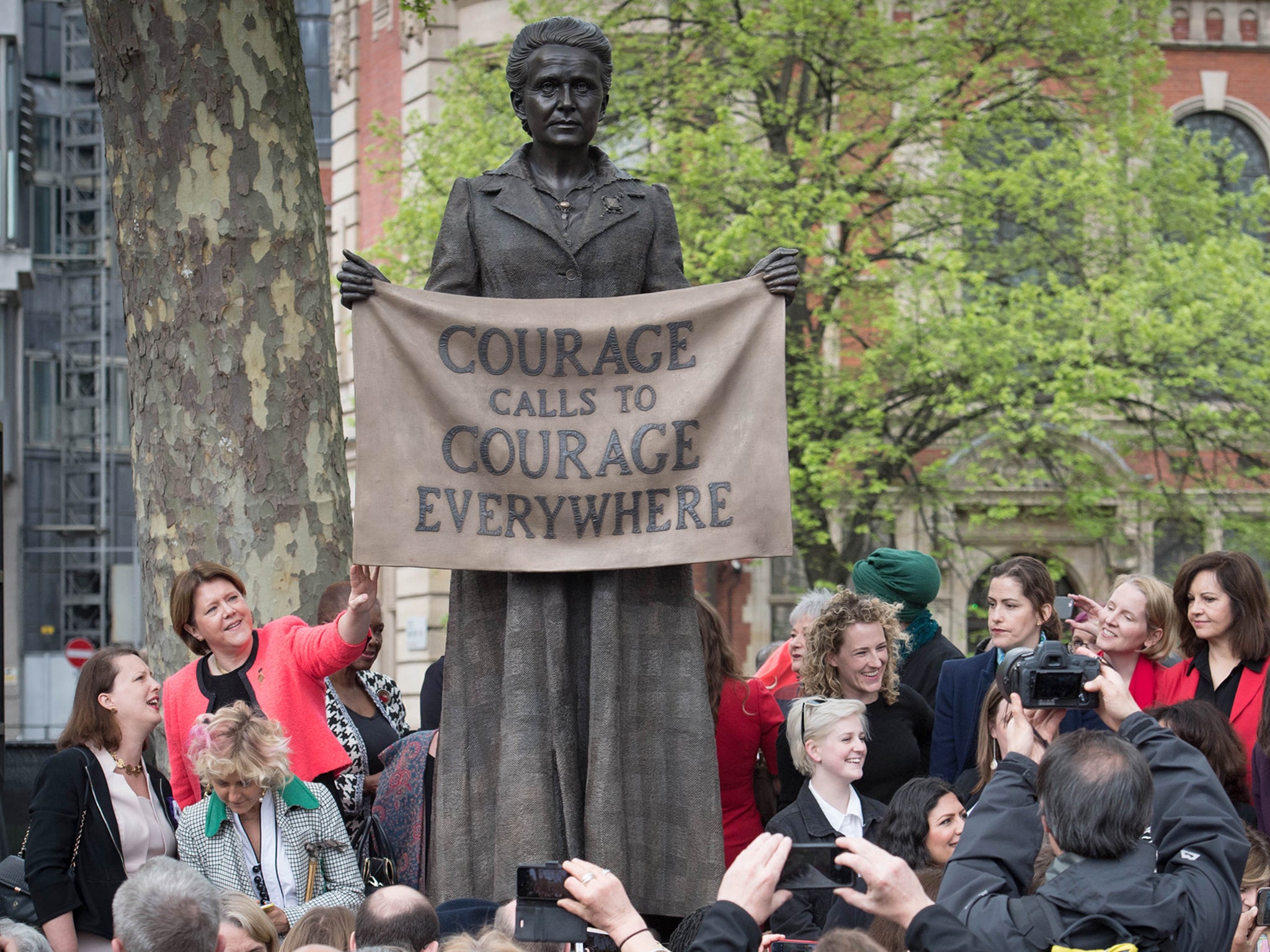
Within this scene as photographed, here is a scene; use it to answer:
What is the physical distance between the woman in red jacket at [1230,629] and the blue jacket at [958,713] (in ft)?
2.18

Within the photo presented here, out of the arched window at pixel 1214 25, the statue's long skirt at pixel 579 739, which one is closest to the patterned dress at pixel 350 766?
the statue's long skirt at pixel 579 739

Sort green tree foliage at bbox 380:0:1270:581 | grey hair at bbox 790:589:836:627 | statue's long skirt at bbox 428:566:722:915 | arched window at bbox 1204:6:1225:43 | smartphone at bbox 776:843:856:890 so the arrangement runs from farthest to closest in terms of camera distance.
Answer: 1. arched window at bbox 1204:6:1225:43
2. green tree foliage at bbox 380:0:1270:581
3. grey hair at bbox 790:589:836:627
4. statue's long skirt at bbox 428:566:722:915
5. smartphone at bbox 776:843:856:890

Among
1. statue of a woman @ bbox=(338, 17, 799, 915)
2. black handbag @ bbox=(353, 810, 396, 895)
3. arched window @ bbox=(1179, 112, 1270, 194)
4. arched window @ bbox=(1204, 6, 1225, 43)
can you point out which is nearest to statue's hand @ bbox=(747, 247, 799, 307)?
statue of a woman @ bbox=(338, 17, 799, 915)

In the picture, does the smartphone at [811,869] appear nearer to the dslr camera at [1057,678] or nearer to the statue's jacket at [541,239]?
the dslr camera at [1057,678]

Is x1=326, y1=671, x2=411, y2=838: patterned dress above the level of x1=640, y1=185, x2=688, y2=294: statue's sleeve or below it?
below

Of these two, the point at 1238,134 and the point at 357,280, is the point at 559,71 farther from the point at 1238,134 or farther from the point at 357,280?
the point at 1238,134

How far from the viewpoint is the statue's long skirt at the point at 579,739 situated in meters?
Result: 4.67

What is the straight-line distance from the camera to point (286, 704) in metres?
5.79

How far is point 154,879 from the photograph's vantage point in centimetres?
402

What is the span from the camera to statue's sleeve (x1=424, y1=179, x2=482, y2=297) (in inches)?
196

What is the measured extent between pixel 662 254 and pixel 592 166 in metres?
0.33

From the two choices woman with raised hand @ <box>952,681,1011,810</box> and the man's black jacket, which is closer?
the man's black jacket

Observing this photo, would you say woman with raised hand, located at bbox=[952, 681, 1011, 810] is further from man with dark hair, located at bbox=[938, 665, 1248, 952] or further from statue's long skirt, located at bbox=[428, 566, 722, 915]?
man with dark hair, located at bbox=[938, 665, 1248, 952]

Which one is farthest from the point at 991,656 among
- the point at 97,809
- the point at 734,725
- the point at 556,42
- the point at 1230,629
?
the point at 97,809
